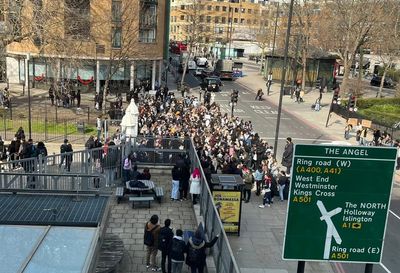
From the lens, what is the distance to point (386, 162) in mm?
5984

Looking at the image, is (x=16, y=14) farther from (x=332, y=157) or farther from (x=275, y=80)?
(x=275, y=80)

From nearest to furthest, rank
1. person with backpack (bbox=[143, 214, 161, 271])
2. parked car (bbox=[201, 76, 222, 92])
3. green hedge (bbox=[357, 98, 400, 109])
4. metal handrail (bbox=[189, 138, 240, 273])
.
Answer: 1. metal handrail (bbox=[189, 138, 240, 273])
2. person with backpack (bbox=[143, 214, 161, 271])
3. green hedge (bbox=[357, 98, 400, 109])
4. parked car (bbox=[201, 76, 222, 92])

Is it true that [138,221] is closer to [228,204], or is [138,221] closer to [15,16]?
[228,204]

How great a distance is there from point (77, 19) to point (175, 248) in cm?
2260

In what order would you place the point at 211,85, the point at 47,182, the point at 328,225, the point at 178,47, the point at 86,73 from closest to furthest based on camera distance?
the point at 328,225 → the point at 47,182 → the point at 86,73 → the point at 211,85 → the point at 178,47

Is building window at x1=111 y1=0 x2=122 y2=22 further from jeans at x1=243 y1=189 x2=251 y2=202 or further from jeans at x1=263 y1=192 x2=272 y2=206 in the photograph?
jeans at x1=263 y1=192 x2=272 y2=206

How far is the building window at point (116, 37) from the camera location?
4093cm

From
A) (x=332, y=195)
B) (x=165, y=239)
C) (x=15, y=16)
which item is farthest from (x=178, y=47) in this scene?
(x=332, y=195)

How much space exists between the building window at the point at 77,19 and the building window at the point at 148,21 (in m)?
5.25

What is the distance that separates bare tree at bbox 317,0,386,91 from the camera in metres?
46.0

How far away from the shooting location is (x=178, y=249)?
972 centimetres

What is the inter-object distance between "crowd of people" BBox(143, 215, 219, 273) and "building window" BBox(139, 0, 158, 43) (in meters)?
35.9

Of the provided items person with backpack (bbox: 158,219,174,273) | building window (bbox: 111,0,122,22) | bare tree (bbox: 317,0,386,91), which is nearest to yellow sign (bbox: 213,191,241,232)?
person with backpack (bbox: 158,219,174,273)

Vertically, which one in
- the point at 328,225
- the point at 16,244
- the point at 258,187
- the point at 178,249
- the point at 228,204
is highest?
the point at 328,225
